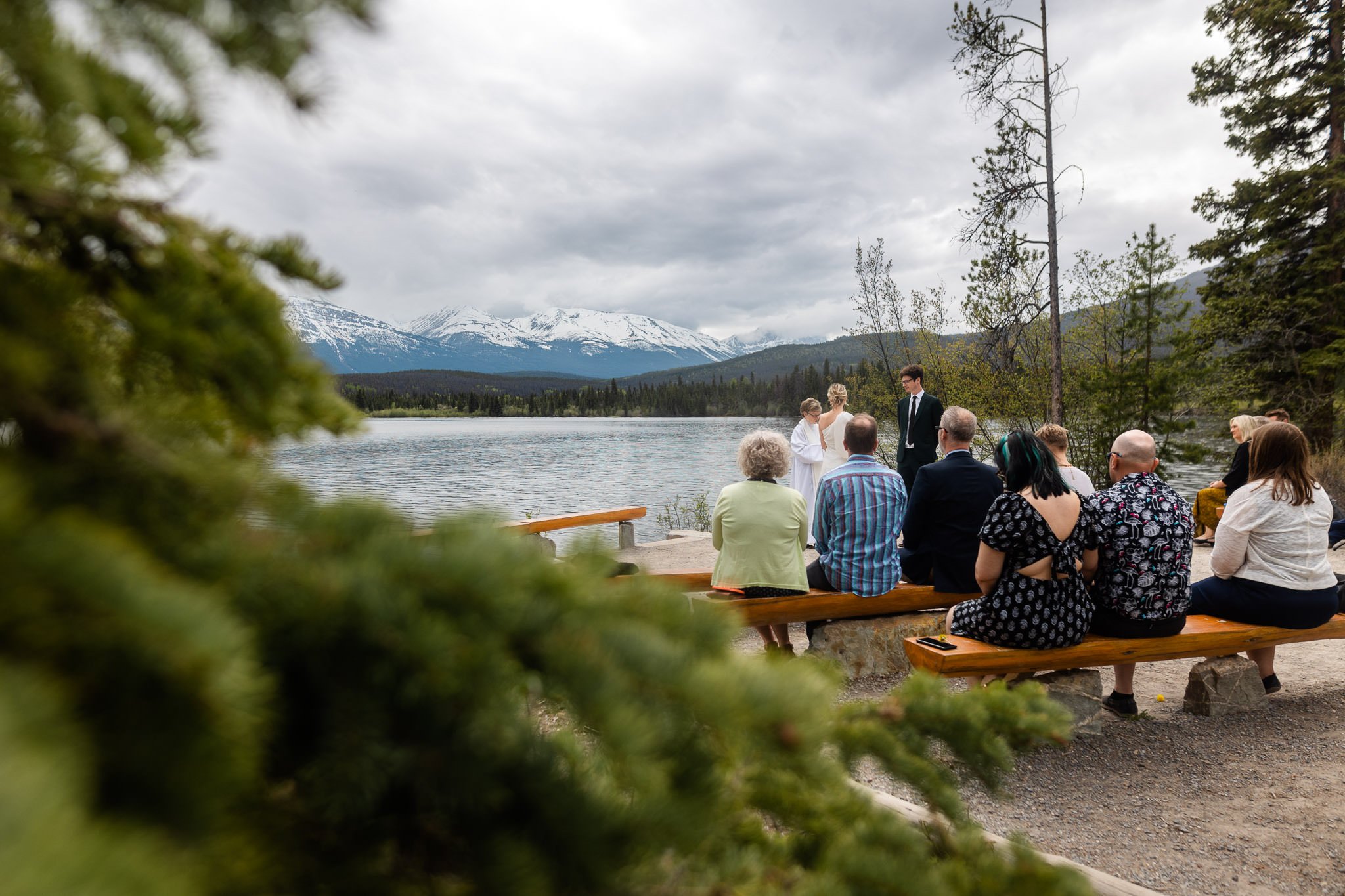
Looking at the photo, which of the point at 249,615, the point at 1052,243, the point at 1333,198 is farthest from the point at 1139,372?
the point at 249,615

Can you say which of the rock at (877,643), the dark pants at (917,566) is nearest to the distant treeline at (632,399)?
the dark pants at (917,566)

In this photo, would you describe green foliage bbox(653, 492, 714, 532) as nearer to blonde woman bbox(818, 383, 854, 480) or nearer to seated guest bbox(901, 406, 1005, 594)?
blonde woman bbox(818, 383, 854, 480)

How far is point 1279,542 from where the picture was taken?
4250 mm

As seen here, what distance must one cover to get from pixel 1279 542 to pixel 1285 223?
19.9m

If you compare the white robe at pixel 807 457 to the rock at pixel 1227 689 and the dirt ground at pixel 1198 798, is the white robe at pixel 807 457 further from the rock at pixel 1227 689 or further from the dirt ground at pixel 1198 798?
the rock at pixel 1227 689

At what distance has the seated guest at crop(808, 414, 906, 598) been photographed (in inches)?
201

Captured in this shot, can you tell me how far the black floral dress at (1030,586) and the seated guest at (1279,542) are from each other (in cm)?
119

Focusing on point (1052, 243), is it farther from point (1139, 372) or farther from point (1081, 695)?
point (1081, 695)

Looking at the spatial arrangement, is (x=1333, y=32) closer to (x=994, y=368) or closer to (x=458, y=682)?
(x=994, y=368)

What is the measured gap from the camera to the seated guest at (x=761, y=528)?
493cm

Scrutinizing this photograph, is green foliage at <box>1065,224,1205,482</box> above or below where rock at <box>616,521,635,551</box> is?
above

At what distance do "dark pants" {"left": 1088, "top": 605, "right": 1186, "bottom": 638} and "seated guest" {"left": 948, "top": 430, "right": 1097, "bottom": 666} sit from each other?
0.28 m

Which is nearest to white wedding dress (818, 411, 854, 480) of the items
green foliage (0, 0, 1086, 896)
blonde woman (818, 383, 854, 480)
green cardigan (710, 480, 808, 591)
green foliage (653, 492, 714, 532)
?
blonde woman (818, 383, 854, 480)

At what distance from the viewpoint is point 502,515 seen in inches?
26.1
